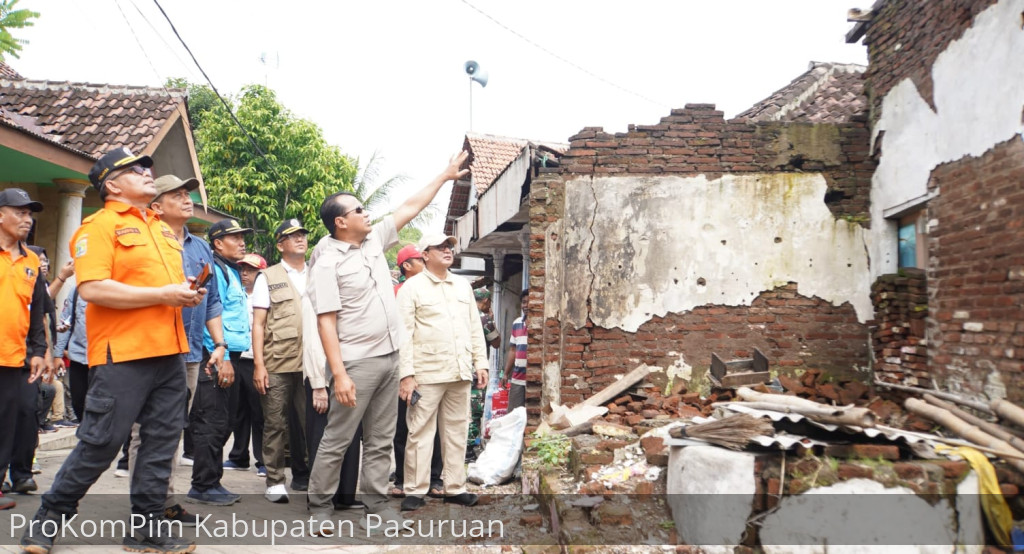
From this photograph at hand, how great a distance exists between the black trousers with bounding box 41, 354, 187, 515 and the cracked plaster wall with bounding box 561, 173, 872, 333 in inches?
155

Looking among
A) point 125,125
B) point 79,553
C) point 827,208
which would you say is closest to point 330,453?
point 79,553

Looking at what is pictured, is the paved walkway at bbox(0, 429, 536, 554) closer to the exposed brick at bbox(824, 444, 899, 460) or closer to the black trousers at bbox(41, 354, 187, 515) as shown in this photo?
the black trousers at bbox(41, 354, 187, 515)

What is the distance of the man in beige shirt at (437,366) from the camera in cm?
452

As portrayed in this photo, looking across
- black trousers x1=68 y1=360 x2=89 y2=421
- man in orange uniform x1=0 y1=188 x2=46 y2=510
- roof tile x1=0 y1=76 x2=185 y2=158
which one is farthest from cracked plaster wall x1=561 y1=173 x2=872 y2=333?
roof tile x1=0 y1=76 x2=185 y2=158

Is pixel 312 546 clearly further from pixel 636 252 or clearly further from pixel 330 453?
pixel 636 252

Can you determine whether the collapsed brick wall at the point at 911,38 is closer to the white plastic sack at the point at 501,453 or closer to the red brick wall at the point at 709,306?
the red brick wall at the point at 709,306

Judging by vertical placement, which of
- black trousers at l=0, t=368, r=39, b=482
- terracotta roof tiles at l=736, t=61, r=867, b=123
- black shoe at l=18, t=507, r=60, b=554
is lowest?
black shoe at l=18, t=507, r=60, b=554

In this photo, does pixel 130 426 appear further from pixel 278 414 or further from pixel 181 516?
pixel 278 414

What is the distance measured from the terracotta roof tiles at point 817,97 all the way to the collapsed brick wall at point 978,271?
351 centimetres

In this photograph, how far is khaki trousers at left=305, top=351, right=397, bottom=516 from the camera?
3980 millimetres

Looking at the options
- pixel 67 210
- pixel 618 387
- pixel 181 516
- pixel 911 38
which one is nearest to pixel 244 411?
pixel 181 516

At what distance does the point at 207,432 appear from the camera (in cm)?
430

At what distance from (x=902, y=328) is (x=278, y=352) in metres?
5.21

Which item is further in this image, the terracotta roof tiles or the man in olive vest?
the terracotta roof tiles
